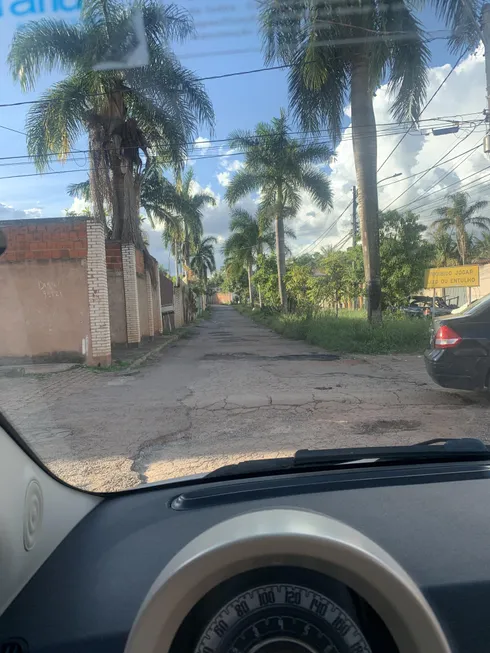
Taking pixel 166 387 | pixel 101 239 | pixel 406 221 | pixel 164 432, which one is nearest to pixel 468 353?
pixel 164 432

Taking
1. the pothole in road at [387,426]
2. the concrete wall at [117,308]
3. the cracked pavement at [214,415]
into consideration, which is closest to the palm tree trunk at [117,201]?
the concrete wall at [117,308]

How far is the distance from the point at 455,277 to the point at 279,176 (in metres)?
12.5

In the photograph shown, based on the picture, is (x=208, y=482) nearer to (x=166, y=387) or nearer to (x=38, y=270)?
(x=166, y=387)

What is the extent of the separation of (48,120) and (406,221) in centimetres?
1154

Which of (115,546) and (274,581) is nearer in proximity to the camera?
(274,581)

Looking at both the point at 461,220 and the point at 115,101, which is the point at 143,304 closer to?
the point at 115,101

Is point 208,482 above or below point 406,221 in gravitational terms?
below

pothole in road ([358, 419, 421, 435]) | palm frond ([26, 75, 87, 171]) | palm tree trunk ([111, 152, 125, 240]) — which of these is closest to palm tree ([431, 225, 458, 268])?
palm tree trunk ([111, 152, 125, 240])

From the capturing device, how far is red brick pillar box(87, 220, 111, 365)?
12.4m

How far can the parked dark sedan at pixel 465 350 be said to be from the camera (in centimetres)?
667

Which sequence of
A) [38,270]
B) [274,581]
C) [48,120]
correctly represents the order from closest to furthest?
1. [274,581]
2. [48,120]
3. [38,270]

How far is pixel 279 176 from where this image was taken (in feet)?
79.3

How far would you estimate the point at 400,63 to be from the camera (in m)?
13.2

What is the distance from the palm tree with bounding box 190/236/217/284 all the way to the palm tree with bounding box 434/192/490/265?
72.3ft
